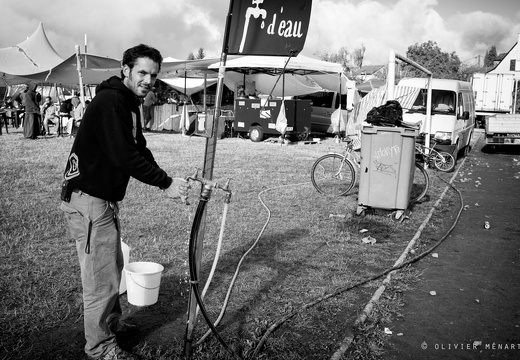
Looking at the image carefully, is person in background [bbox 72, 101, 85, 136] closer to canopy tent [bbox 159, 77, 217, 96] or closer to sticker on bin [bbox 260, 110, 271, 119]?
sticker on bin [bbox 260, 110, 271, 119]

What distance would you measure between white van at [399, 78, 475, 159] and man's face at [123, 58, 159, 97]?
1183cm

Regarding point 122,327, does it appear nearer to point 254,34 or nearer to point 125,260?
point 125,260

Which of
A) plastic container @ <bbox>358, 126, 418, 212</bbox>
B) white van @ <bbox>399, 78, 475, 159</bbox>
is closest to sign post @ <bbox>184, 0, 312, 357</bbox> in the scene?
plastic container @ <bbox>358, 126, 418, 212</bbox>

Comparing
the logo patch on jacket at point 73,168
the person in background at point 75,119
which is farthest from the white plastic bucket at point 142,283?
the person in background at point 75,119

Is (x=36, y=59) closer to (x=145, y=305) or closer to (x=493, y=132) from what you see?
(x=493, y=132)

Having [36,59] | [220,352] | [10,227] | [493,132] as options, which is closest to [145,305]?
[220,352]

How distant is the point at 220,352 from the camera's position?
11.4 ft

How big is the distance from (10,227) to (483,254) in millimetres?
5958

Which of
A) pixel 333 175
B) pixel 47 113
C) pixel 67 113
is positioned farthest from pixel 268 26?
pixel 47 113

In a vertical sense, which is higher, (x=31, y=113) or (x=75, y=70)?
(x=75, y=70)

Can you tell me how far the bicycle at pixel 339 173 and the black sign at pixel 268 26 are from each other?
571 centimetres

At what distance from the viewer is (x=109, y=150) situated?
290cm

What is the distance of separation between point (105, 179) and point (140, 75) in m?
0.68

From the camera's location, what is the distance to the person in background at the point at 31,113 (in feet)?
59.8
